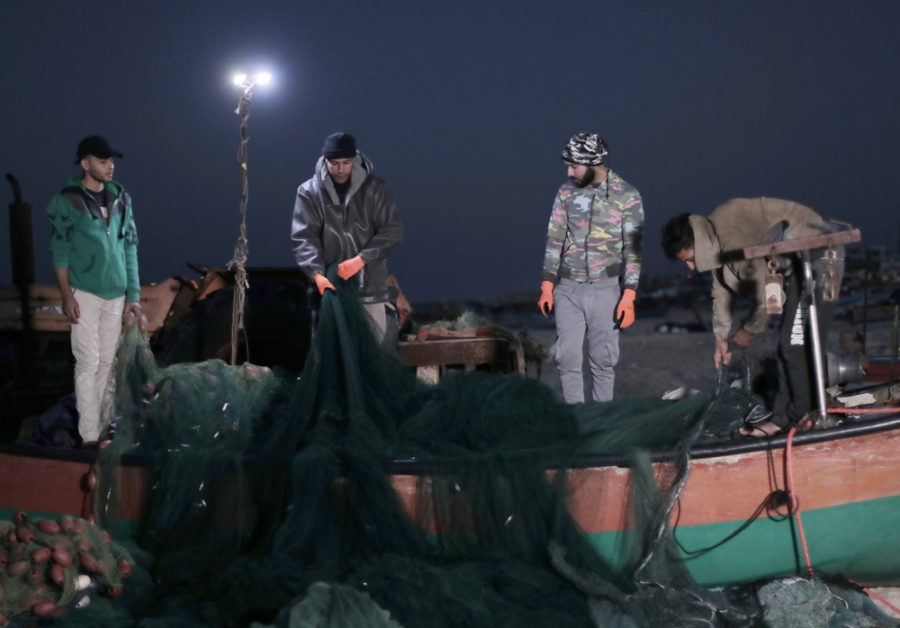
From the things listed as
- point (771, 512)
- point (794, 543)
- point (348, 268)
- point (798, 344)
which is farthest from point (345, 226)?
point (794, 543)

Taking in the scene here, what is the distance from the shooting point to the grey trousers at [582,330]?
401 centimetres

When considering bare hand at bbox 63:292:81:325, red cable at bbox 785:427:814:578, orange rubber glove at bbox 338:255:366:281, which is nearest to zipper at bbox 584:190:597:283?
orange rubber glove at bbox 338:255:366:281

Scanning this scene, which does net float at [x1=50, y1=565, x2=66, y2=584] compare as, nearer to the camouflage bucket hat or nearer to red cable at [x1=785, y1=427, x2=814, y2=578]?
red cable at [x1=785, y1=427, x2=814, y2=578]

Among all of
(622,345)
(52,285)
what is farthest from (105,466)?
(622,345)

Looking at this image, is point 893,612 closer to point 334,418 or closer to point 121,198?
point 334,418

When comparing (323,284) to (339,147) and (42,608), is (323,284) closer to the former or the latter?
(339,147)

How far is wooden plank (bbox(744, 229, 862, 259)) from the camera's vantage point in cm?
294

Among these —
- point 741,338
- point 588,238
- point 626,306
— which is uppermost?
point 588,238

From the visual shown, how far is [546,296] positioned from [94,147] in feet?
9.14

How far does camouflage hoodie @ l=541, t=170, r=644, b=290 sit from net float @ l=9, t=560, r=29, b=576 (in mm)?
2971

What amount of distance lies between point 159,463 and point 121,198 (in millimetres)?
1760

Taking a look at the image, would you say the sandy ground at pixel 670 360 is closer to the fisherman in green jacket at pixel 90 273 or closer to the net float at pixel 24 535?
the fisherman in green jacket at pixel 90 273

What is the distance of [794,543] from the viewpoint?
3.06 m

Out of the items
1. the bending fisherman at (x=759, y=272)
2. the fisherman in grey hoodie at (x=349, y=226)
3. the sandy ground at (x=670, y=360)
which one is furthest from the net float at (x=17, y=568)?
the sandy ground at (x=670, y=360)
